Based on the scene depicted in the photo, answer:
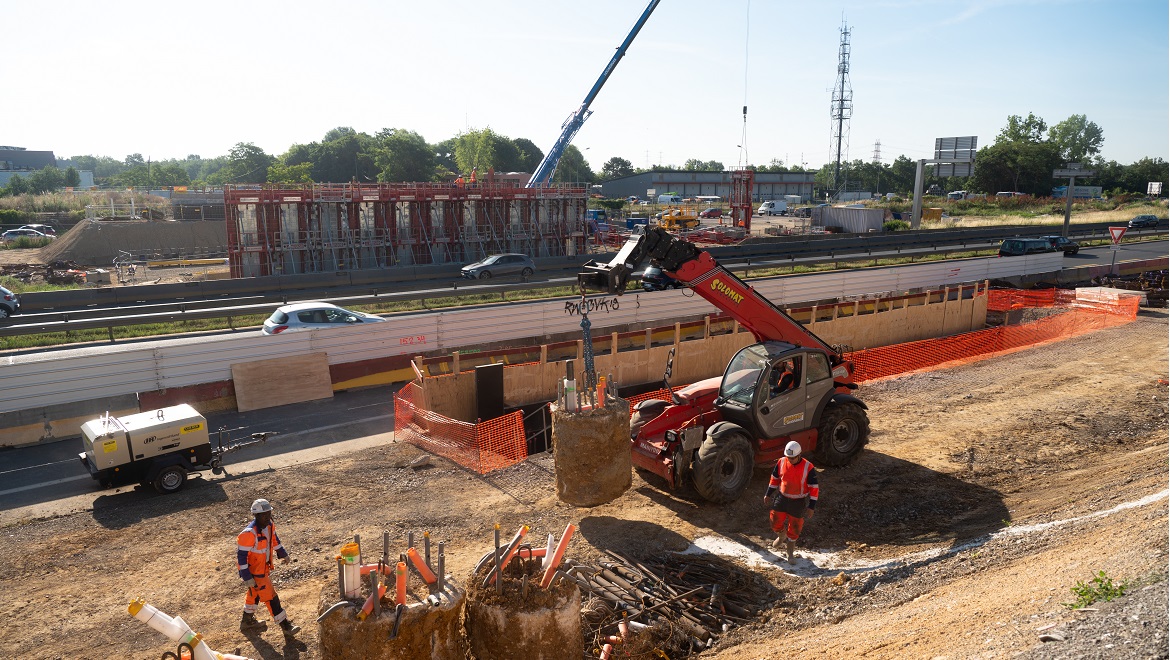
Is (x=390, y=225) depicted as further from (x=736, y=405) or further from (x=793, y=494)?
(x=793, y=494)

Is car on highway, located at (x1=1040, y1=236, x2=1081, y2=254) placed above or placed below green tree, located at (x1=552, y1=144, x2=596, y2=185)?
below

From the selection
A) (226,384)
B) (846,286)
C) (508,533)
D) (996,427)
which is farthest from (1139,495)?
(846,286)

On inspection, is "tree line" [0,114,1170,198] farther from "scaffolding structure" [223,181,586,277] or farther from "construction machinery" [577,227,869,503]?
"construction machinery" [577,227,869,503]

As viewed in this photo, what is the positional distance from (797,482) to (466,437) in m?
6.34

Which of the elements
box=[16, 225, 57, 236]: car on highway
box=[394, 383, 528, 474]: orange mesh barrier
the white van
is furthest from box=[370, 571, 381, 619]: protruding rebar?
the white van

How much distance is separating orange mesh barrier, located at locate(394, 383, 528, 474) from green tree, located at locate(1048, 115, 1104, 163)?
484ft

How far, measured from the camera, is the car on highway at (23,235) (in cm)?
5284

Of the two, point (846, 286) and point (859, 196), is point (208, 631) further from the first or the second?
point (859, 196)

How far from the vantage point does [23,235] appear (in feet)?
180

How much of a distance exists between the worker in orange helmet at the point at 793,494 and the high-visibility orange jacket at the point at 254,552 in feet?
19.8

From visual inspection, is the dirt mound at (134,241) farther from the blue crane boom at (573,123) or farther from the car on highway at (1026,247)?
the car on highway at (1026,247)

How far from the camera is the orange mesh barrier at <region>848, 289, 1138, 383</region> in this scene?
19781 millimetres

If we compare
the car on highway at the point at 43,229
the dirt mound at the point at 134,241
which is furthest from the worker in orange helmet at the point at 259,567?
the car on highway at the point at 43,229

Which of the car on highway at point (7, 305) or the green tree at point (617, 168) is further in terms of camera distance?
the green tree at point (617, 168)
